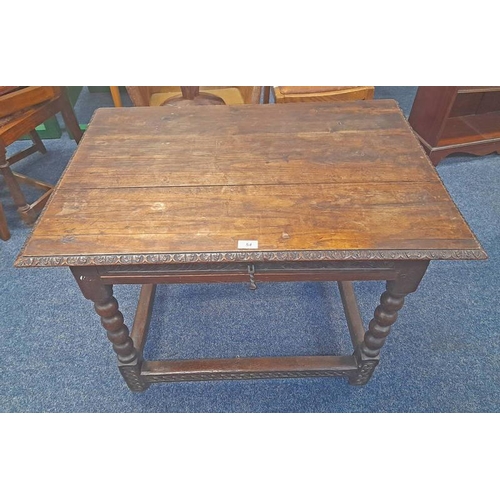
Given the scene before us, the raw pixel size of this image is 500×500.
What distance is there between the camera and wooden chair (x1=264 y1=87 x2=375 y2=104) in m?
2.08

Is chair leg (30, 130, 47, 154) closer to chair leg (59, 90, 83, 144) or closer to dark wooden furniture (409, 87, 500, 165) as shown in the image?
chair leg (59, 90, 83, 144)

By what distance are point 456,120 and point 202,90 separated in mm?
1754

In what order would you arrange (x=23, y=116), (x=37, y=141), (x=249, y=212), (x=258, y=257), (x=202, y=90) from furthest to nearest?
(x=37, y=141)
(x=202, y=90)
(x=23, y=116)
(x=249, y=212)
(x=258, y=257)

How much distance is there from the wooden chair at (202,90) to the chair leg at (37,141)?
2.90 feet

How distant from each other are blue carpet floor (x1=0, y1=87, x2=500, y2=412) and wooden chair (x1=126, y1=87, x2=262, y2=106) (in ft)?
3.26

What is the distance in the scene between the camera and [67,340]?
1.68 m

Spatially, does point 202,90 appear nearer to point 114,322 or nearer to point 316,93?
point 316,93

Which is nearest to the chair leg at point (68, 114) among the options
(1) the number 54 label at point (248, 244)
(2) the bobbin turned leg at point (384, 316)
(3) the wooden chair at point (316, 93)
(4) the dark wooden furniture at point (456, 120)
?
(3) the wooden chair at point (316, 93)

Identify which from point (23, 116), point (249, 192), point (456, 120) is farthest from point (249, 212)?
point (456, 120)

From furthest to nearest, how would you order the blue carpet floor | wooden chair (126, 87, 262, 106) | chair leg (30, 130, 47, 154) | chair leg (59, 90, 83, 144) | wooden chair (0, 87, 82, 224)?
chair leg (30, 130, 47, 154), chair leg (59, 90, 83, 144), wooden chair (126, 87, 262, 106), wooden chair (0, 87, 82, 224), the blue carpet floor

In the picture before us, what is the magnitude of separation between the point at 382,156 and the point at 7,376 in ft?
5.48

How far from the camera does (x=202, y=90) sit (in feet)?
7.75

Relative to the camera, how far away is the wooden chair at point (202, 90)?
2031mm

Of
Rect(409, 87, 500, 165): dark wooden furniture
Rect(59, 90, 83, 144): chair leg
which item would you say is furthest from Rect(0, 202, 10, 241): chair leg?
Rect(409, 87, 500, 165): dark wooden furniture
